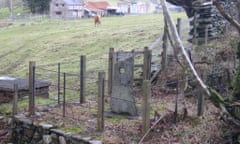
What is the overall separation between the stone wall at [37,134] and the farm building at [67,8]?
53.5m

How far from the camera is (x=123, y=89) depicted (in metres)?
8.09

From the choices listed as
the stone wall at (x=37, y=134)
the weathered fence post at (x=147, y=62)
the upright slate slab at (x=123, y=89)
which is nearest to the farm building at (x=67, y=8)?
the weathered fence post at (x=147, y=62)

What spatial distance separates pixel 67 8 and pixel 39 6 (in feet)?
22.3

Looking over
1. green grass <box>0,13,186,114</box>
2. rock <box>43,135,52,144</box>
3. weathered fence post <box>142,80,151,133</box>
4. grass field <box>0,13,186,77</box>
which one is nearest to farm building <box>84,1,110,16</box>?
green grass <box>0,13,186,114</box>

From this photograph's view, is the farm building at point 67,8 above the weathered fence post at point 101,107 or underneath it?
above

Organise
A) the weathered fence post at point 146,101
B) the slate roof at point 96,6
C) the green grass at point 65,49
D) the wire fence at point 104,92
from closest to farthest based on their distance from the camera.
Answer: the weathered fence post at point 146,101 < the wire fence at point 104,92 < the green grass at point 65,49 < the slate roof at point 96,6

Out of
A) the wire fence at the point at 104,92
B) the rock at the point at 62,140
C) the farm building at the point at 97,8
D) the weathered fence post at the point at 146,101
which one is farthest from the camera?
the farm building at the point at 97,8

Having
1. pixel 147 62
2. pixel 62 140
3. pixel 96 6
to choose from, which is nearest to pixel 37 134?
pixel 62 140

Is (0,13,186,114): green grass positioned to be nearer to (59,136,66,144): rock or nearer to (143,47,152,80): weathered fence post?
(143,47,152,80): weathered fence post

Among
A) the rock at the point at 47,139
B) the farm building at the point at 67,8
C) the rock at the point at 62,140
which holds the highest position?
the farm building at the point at 67,8

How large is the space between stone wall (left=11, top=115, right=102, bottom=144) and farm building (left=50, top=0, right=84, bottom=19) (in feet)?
176

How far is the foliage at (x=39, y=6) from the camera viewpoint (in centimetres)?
5461

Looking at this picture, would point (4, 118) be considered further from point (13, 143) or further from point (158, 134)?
point (158, 134)

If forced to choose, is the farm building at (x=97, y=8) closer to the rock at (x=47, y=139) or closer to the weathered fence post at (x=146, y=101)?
the rock at (x=47, y=139)
